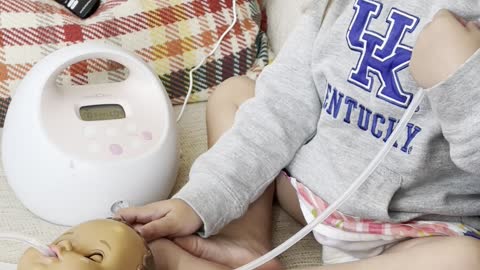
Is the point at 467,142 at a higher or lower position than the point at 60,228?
higher

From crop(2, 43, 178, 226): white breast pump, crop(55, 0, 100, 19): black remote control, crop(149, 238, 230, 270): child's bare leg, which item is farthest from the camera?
crop(55, 0, 100, 19): black remote control

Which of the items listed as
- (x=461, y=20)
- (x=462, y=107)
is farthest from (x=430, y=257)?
(x=461, y=20)

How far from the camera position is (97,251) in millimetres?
747

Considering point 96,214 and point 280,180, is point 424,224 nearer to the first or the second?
point 280,180

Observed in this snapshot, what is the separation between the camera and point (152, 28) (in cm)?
120

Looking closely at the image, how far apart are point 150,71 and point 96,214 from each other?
0.22 metres

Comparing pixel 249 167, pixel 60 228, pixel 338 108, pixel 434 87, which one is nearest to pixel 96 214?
pixel 60 228

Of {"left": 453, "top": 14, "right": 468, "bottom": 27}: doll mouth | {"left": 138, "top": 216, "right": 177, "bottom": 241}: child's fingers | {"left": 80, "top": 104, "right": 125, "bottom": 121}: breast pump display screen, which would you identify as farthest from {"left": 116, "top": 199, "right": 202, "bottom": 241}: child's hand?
{"left": 453, "top": 14, "right": 468, "bottom": 27}: doll mouth

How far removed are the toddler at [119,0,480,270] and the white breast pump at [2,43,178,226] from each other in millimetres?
86

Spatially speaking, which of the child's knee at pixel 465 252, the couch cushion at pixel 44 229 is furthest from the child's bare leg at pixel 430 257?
the couch cushion at pixel 44 229

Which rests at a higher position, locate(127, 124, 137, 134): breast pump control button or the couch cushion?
locate(127, 124, 137, 134): breast pump control button

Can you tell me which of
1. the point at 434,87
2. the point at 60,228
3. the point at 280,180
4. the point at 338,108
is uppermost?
the point at 434,87

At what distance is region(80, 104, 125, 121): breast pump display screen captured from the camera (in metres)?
1.08

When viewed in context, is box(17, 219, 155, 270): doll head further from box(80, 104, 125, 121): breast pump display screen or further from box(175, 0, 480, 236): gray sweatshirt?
box(80, 104, 125, 121): breast pump display screen
